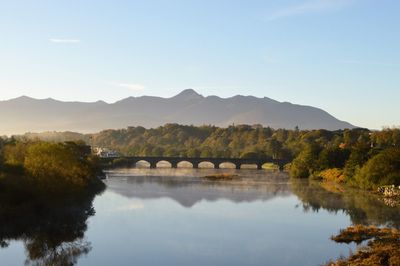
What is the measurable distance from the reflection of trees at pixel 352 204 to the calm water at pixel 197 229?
13cm

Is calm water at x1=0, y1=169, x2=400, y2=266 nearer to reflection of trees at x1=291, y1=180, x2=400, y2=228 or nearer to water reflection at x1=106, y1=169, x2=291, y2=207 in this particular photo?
reflection of trees at x1=291, y1=180, x2=400, y2=228

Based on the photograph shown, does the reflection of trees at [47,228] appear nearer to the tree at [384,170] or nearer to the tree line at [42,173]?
the tree line at [42,173]

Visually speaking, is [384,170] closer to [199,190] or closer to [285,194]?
[285,194]

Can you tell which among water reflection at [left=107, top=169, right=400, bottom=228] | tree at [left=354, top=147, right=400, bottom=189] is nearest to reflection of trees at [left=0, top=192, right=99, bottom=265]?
water reflection at [left=107, top=169, right=400, bottom=228]

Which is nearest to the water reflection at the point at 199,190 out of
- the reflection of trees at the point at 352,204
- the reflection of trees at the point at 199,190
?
the reflection of trees at the point at 199,190

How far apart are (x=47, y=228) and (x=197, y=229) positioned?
624 inches

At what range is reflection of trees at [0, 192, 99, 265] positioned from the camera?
49334mm

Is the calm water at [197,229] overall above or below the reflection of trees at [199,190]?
below

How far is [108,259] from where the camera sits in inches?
1917

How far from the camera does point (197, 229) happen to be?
6400cm

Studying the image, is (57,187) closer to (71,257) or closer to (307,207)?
(71,257)

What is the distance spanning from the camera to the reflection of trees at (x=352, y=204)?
70250 millimetres

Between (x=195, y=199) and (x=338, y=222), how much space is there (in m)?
28.5

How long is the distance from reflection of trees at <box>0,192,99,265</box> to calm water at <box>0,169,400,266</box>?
0.33 ft
